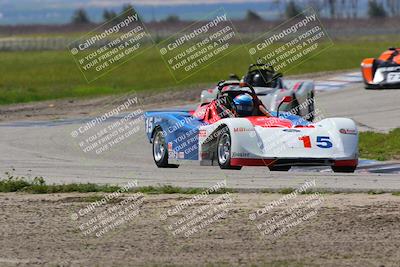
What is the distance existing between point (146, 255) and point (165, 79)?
4151 cm

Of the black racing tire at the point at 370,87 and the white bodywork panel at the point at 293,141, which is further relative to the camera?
the black racing tire at the point at 370,87

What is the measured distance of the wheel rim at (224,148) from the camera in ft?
57.9

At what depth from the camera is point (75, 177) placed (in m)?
17.5

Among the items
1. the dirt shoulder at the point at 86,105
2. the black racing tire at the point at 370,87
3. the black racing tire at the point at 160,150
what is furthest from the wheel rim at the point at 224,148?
the black racing tire at the point at 370,87

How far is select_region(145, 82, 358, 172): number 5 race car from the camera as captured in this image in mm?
17141

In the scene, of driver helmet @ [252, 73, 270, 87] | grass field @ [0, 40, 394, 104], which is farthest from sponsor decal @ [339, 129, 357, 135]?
grass field @ [0, 40, 394, 104]

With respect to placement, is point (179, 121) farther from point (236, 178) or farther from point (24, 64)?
point (24, 64)

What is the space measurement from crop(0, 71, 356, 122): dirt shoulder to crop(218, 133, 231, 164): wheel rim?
13.2 meters

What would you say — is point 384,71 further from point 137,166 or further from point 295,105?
point 137,166

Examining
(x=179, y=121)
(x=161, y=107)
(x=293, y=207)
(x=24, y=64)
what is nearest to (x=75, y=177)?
(x=179, y=121)

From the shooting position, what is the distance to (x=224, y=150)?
1788 cm

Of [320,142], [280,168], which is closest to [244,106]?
[280,168]

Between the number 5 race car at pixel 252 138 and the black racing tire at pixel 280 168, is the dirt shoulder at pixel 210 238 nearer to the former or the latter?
the number 5 race car at pixel 252 138

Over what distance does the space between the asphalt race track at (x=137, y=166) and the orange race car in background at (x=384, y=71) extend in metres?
2.00
